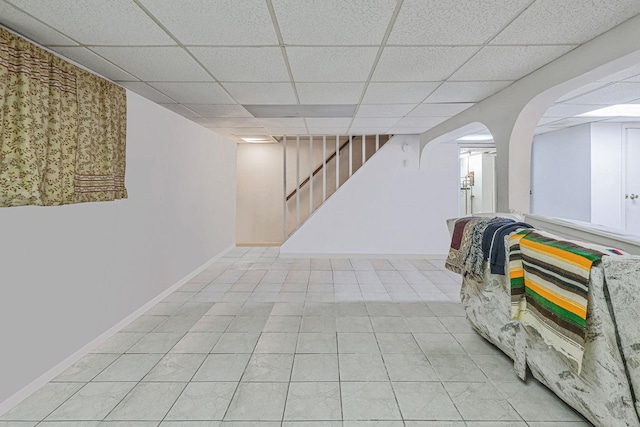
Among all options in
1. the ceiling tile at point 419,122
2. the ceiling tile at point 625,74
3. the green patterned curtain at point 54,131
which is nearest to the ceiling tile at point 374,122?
the ceiling tile at point 419,122

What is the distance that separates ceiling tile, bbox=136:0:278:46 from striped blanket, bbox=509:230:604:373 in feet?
6.31

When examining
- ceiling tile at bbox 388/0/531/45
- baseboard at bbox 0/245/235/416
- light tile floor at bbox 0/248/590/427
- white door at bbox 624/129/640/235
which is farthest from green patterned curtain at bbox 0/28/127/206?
white door at bbox 624/129/640/235

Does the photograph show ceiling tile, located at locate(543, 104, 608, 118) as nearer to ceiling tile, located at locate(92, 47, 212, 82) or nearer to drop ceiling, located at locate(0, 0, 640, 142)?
drop ceiling, located at locate(0, 0, 640, 142)

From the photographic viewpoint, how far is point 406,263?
527 cm

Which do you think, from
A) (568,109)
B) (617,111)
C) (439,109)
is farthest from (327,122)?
(617,111)

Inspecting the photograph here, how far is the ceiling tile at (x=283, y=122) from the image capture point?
427 cm

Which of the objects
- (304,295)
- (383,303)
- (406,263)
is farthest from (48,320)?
(406,263)

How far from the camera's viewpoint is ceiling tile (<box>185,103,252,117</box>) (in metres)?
3.56

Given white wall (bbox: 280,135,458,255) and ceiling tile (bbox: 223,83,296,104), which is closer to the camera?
ceiling tile (bbox: 223,83,296,104)

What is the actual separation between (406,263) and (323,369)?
3.47m

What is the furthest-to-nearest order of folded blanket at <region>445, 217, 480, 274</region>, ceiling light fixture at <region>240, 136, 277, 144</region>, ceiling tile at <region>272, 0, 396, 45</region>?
ceiling light fixture at <region>240, 136, 277, 144</region>
folded blanket at <region>445, 217, 480, 274</region>
ceiling tile at <region>272, 0, 396, 45</region>

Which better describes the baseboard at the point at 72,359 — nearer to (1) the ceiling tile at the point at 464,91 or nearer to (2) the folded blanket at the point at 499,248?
(2) the folded blanket at the point at 499,248

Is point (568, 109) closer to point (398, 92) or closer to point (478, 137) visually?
point (478, 137)

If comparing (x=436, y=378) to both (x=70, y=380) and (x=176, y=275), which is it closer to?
(x=70, y=380)
